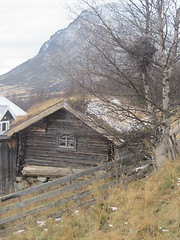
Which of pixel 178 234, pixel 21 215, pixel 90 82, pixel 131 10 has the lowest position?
pixel 21 215

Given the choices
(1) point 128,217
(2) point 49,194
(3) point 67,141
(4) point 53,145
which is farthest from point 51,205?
(4) point 53,145

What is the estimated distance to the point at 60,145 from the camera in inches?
508

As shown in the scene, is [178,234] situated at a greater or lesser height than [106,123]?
lesser

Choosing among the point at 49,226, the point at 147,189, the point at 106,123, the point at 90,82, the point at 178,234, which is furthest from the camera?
the point at 106,123

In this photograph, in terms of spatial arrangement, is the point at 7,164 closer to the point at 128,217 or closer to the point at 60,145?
the point at 60,145

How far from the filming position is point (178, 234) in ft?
15.5

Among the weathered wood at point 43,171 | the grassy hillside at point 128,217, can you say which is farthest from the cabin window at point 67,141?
the grassy hillside at point 128,217

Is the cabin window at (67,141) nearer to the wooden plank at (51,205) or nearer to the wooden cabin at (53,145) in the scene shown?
the wooden cabin at (53,145)

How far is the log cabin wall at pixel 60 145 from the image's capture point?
40.2 feet

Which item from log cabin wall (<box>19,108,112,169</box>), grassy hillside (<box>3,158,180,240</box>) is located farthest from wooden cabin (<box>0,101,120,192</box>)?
grassy hillside (<box>3,158,180,240</box>)

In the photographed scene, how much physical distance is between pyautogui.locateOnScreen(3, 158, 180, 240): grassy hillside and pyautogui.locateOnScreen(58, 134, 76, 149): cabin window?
517 centimetres

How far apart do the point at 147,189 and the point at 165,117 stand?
223 cm

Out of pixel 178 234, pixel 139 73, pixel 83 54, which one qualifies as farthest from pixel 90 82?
pixel 178 234

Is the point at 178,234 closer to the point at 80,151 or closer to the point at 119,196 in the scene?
the point at 119,196
